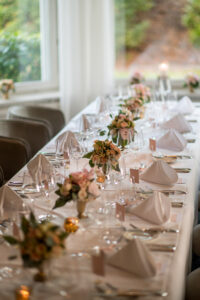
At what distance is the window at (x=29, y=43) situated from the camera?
5473 millimetres

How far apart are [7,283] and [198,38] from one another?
5064 mm

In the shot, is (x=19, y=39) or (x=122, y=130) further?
(x=19, y=39)

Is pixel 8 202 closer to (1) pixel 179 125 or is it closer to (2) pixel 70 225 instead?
(2) pixel 70 225

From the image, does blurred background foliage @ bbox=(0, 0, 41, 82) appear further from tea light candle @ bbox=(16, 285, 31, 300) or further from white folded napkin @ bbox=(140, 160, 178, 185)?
tea light candle @ bbox=(16, 285, 31, 300)

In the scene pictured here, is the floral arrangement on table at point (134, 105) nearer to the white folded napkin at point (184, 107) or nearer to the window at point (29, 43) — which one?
the white folded napkin at point (184, 107)

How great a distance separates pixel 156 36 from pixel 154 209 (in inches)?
172

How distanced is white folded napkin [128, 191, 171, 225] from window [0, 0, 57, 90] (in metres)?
3.76

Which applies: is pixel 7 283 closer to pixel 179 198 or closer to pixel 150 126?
pixel 179 198

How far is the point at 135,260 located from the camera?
176 centimetres

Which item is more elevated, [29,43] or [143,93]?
[29,43]

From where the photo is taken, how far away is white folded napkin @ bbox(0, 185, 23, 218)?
2064 millimetres

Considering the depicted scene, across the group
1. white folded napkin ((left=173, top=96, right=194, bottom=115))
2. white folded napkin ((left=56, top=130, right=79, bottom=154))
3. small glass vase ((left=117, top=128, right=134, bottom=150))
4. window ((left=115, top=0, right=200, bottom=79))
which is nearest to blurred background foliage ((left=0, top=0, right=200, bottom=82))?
window ((left=115, top=0, right=200, bottom=79))

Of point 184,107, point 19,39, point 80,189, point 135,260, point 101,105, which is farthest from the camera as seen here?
point 19,39

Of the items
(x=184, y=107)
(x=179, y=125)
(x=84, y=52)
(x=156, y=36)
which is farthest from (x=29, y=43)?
(x=179, y=125)
